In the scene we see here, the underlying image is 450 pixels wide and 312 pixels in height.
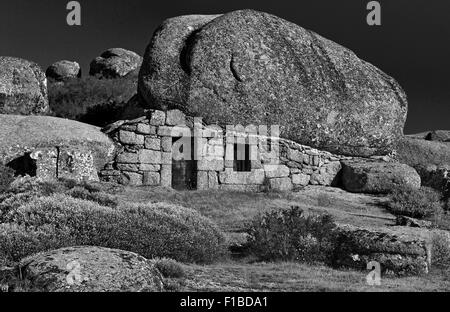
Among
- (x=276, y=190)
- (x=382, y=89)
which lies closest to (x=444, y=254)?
(x=276, y=190)

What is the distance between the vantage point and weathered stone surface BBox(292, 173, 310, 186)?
23.0m

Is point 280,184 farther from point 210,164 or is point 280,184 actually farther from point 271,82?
point 271,82

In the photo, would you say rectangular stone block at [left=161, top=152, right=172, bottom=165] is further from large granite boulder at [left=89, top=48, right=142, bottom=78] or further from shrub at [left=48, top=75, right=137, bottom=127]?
large granite boulder at [left=89, top=48, right=142, bottom=78]

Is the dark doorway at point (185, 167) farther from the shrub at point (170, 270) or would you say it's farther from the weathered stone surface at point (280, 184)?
the shrub at point (170, 270)

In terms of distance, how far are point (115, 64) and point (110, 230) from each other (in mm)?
36978

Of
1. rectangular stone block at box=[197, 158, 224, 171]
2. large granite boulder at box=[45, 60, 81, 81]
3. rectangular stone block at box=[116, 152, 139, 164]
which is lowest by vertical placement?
rectangular stone block at box=[197, 158, 224, 171]

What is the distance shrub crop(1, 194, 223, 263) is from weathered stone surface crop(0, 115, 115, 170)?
7.57 meters

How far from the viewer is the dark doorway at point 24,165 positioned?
63.1 ft

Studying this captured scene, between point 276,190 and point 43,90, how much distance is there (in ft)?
37.5

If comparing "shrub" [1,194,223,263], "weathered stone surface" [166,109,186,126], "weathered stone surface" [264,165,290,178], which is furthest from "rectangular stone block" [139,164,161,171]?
"shrub" [1,194,223,263]

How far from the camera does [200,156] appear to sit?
21562 mm

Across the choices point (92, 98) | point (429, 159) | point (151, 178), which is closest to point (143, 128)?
point (151, 178)

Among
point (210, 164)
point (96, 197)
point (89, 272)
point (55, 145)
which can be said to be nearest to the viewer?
point (89, 272)
